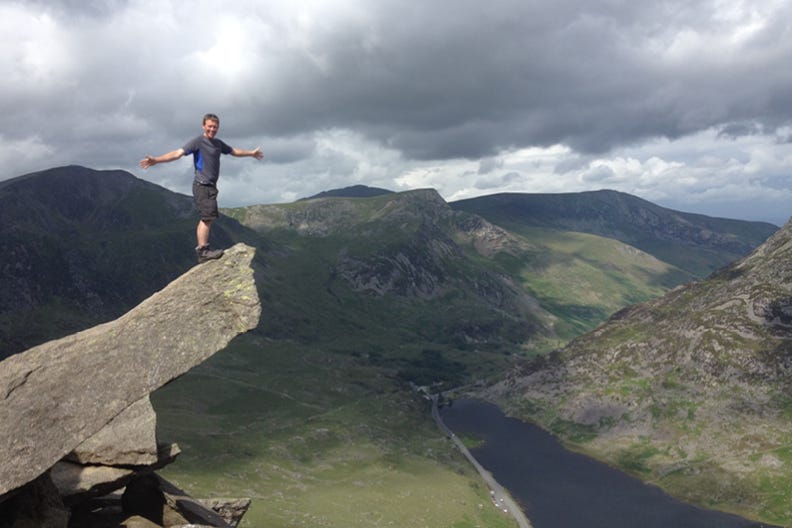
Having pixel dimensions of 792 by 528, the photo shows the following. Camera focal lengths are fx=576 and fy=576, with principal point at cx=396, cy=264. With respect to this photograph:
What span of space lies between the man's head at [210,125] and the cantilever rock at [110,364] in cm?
599

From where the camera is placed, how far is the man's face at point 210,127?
27297mm

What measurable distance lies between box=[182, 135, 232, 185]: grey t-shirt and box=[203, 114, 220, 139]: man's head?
0.25 m

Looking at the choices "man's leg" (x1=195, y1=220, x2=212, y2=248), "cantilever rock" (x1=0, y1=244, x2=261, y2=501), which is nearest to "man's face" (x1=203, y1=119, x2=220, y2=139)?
"man's leg" (x1=195, y1=220, x2=212, y2=248)

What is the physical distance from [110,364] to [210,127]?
1165cm

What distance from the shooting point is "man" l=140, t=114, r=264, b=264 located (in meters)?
27.2

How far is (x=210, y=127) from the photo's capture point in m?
27.4

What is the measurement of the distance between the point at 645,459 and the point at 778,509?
45.7 meters

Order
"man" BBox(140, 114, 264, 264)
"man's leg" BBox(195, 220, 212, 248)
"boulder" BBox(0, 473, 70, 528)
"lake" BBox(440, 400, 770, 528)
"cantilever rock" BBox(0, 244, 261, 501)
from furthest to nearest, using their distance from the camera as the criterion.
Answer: "lake" BBox(440, 400, 770, 528), "man's leg" BBox(195, 220, 212, 248), "man" BBox(140, 114, 264, 264), "cantilever rock" BBox(0, 244, 261, 501), "boulder" BBox(0, 473, 70, 528)

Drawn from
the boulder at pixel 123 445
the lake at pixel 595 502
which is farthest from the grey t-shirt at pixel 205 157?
the lake at pixel 595 502

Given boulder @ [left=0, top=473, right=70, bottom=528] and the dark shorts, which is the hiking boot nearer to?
→ the dark shorts

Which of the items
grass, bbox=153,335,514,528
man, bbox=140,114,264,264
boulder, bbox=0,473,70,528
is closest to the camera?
boulder, bbox=0,473,70,528

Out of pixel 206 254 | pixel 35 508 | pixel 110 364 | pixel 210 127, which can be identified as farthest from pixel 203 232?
pixel 35 508

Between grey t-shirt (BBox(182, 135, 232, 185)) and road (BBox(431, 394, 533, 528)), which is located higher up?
grey t-shirt (BBox(182, 135, 232, 185))

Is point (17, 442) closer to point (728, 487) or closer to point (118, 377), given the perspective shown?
point (118, 377)
